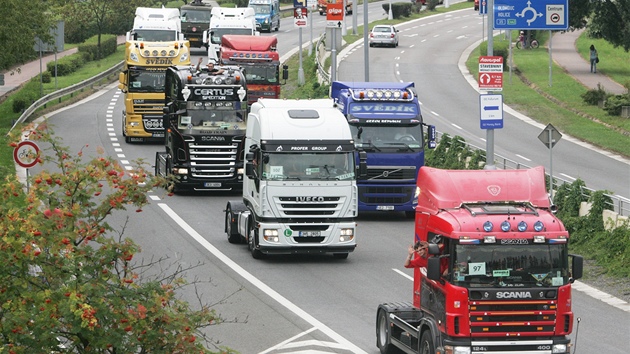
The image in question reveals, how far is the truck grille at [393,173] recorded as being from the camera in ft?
105

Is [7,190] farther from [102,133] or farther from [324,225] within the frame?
[102,133]

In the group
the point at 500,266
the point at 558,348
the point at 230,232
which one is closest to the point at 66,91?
the point at 230,232

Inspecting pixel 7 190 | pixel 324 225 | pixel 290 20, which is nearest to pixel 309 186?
pixel 324 225

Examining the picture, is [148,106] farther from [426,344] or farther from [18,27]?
[426,344]

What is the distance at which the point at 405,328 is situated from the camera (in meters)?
17.2

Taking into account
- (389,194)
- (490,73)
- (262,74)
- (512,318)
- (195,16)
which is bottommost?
(389,194)

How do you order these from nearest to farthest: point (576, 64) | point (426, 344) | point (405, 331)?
point (426, 344) → point (405, 331) → point (576, 64)

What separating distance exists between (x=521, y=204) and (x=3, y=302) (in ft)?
26.3

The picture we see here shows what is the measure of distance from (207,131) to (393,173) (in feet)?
18.8

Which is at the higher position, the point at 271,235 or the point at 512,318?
the point at 512,318

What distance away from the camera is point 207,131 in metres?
34.4

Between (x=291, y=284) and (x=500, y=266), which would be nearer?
(x=500, y=266)

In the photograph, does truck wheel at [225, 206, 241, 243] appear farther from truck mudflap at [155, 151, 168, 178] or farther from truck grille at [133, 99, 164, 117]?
truck grille at [133, 99, 164, 117]

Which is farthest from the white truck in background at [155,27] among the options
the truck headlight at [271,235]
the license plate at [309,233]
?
the license plate at [309,233]
